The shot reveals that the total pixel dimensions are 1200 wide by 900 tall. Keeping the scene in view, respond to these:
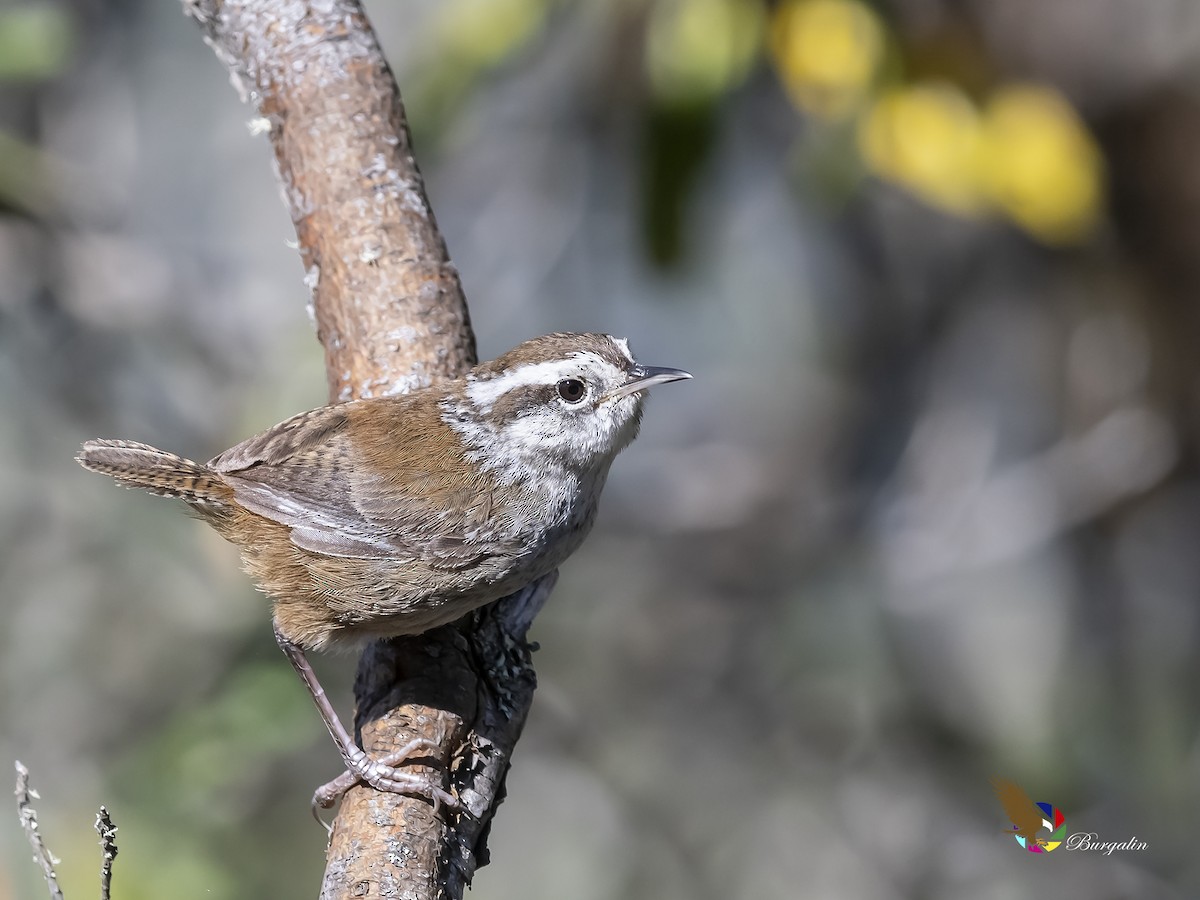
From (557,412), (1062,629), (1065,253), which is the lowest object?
(557,412)

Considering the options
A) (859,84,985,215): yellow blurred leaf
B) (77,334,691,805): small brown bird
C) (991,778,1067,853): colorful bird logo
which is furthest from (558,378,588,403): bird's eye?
(991,778,1067,853): colorful bird logo

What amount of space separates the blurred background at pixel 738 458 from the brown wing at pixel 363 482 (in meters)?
1.57

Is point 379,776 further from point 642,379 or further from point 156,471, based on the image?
point 642,379

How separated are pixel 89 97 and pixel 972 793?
6.10 m

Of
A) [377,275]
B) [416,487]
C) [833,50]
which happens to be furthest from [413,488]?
[833,50]

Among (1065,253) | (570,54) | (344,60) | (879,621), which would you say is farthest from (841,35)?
(879,621)

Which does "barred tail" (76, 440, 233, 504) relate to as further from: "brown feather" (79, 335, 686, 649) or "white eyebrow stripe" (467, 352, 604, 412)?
"white eyebrow stripe" (467, 352, 604, 412)

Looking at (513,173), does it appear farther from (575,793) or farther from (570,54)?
(575,793)

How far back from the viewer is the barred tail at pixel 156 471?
344 centimetres

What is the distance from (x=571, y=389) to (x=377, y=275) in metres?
0.71

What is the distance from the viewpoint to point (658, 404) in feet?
23.6

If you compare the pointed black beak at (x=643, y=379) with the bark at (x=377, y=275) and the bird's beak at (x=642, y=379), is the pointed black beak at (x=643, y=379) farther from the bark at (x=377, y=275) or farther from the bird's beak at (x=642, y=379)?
the bark at (x=377, y=275)

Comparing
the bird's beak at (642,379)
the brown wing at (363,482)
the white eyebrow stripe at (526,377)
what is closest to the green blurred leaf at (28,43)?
the brown wing at (363,482)

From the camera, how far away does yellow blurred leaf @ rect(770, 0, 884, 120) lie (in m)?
4.51
